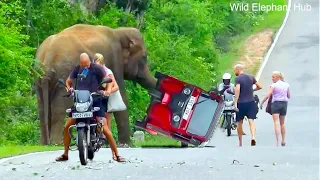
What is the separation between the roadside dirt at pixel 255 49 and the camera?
4916 centimetres

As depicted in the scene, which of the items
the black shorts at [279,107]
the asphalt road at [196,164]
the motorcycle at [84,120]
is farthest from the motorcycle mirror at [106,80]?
the black shorts at [279,107]

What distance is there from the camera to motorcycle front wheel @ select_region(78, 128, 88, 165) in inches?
590

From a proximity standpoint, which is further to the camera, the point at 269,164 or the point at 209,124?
the point at 209,124

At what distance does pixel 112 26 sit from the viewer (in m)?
32.0

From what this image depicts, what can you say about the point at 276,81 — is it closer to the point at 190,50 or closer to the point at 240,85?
the point at 240,85

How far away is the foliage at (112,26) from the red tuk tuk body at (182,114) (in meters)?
3.01

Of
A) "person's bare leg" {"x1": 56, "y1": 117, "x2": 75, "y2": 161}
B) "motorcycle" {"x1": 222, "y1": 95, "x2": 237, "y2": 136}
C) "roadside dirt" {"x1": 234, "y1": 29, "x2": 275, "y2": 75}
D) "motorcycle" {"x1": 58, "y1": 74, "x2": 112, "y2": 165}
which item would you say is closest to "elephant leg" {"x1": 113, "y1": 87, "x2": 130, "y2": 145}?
"motorcycle" {"x1": 222, "y1": 95, "x2": 237, "y2": 136}

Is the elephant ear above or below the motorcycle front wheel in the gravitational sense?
above

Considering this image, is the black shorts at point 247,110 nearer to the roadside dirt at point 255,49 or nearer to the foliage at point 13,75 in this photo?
the foliage at point 13,75

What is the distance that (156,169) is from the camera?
14.7 m

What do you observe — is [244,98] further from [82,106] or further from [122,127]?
[82,106]

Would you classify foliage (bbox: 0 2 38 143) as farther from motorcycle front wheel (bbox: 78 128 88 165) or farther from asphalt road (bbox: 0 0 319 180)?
motorcycle front wheel (bbox: 78 128 88 165)

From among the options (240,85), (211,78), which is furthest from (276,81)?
(211,78)

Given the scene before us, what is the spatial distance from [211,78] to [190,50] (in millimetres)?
2334
